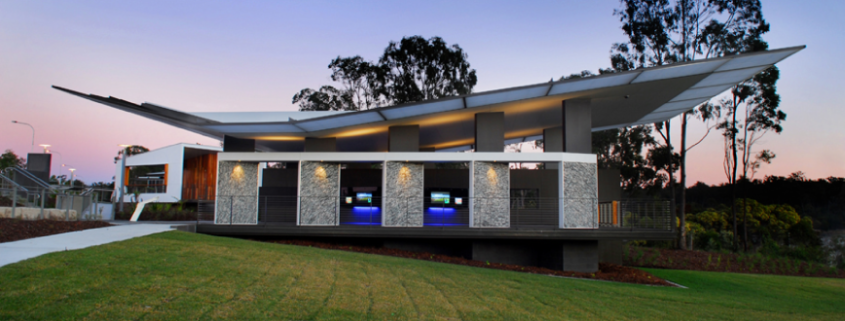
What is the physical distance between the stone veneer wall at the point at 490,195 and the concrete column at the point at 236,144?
8.30 meters

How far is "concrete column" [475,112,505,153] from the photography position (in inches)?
608

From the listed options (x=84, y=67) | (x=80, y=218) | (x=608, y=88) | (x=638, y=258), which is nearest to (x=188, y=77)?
(x=84, y=67)

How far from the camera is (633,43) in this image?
25.7 metres

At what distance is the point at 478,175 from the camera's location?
14336 mm

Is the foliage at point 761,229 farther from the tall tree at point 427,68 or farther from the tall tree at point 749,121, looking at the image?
the tall tree at point 427,68

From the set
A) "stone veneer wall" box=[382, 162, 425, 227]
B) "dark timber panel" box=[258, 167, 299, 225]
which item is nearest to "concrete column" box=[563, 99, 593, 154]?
"stone veneer wall" box=[382, 162, 425, 227]

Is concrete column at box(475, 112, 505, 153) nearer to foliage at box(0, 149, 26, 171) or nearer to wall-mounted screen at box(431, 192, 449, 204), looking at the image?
wall-mounted screen at box(431, 192, 449, 204)

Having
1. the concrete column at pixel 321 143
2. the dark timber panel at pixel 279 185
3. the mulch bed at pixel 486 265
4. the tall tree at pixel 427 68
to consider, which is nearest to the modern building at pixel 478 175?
the mulch bed at pixel 486 265

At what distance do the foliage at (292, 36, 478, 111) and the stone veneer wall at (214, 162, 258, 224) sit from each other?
18.8 metres

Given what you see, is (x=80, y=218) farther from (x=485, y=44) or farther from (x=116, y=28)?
(x=485, y=44)

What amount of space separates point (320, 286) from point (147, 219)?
16.0m

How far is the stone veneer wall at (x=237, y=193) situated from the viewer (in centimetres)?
1466

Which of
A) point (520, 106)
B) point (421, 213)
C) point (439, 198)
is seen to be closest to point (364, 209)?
point (439, 198)

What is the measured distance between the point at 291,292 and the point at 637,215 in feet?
39.2
